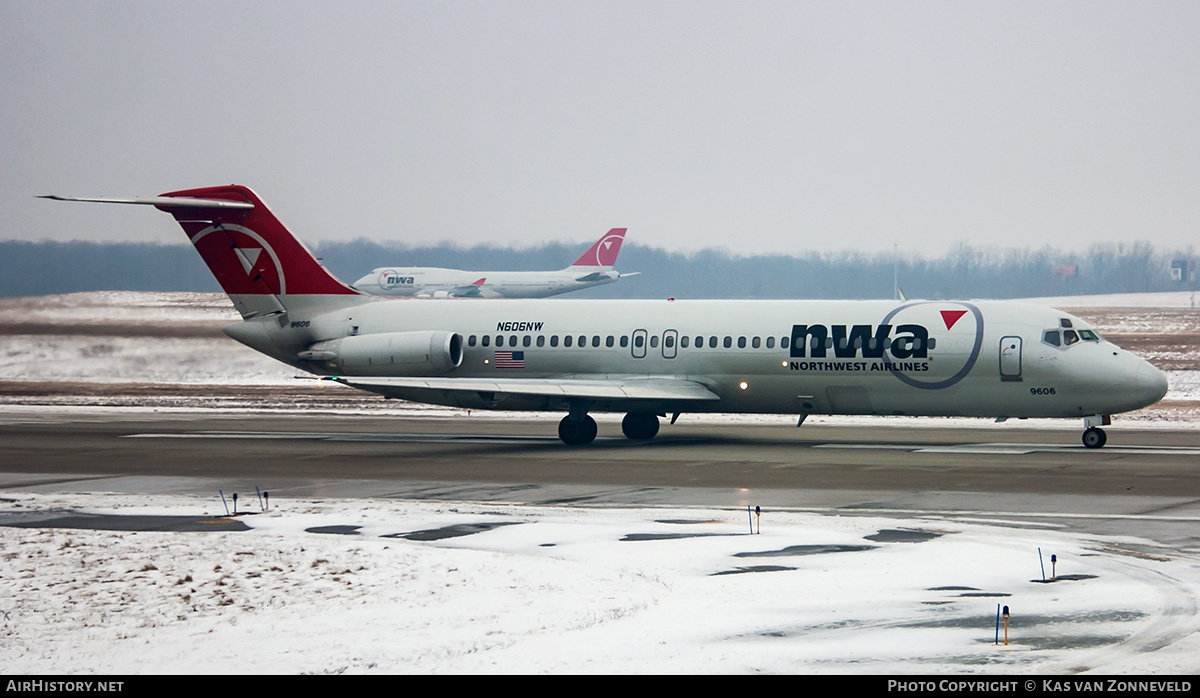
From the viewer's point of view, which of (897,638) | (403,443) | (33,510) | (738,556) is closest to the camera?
(897,638)

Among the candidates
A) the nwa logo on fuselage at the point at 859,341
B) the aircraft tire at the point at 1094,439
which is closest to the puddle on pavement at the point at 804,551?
the nwa logo on fuselage at the point at 859,341

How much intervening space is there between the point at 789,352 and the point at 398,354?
33.1ft

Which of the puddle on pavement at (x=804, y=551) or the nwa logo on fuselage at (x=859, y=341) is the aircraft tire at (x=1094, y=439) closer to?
the nwa logo on fuselage at (x=859, y=341)

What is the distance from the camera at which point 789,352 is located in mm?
31141

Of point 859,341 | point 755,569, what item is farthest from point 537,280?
point 755,569

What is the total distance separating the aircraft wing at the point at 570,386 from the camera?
3070cm

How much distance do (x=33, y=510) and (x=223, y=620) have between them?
938 cm

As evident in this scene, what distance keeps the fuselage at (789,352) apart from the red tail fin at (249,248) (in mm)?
972

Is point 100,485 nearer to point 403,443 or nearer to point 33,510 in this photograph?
point 33,510

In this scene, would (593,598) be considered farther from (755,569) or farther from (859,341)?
(859,341)

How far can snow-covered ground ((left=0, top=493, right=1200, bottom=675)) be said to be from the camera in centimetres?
1051

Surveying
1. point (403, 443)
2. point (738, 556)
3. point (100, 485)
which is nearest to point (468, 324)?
point (403, 443)

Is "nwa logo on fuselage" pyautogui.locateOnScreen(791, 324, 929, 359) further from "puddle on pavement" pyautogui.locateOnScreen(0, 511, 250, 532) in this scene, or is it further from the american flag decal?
"puddle on pavement" pyautogui.locateOnScreen(0, 511, 250, 532)

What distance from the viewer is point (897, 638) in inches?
433
